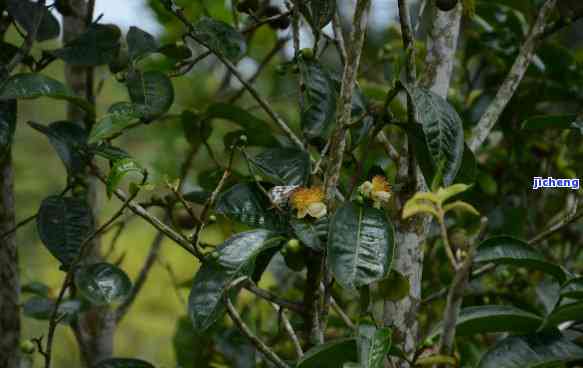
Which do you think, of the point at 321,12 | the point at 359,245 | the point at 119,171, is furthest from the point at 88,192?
the point at 359,245

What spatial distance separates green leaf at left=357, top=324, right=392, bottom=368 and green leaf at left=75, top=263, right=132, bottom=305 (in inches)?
13.2

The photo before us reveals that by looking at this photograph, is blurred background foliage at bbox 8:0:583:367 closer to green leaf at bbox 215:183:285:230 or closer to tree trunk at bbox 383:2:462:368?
tree trunk at bbox 383:2:462:368

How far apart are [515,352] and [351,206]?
274 mm

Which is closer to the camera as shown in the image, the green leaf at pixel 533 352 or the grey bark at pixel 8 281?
the green leaf at pixel 533 352

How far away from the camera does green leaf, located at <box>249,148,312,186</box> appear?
890 mm

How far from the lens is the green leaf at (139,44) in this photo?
1.01m

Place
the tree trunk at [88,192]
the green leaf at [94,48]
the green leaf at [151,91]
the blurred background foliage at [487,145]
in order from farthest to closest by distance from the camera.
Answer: the blurred background foliage at [487,145] → the tree trunk at [88,192] → the green leaf at [94,48] → the green leaf at [151,91]

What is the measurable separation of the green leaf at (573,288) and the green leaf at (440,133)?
22 cm

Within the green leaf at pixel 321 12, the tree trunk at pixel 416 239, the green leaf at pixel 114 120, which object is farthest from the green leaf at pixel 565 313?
the green leaf at pixel 114 120

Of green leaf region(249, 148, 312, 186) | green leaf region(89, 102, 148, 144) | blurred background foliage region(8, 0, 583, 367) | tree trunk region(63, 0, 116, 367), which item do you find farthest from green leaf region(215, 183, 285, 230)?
tree trunk region(63, 0, 116, 367)

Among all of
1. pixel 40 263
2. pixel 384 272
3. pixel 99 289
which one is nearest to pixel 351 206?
pixel 384 272

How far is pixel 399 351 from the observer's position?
810mm

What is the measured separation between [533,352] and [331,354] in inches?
10.2

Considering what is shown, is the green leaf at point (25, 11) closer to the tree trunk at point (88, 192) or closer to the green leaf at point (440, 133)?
the tree trunk at point (88, 192)
